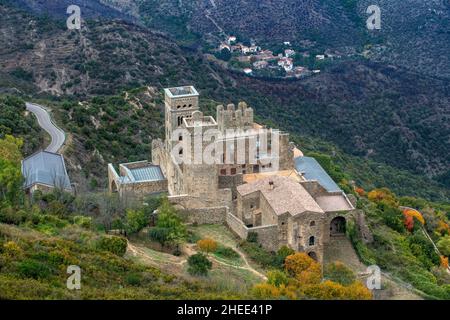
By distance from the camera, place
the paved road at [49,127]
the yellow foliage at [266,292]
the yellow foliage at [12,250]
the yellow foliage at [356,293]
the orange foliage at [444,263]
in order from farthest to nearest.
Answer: the paved road at [49,127], the orange foliage at [444,263], the yellow foliage at [356,293], the yellow foliage at [266,292], the yellow foliage at [12,250]

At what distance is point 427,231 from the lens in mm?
49750

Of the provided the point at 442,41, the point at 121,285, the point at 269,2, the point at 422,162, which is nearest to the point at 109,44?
the point at 422,162

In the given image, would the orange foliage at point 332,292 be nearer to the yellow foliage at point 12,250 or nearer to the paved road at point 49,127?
the yellow foliage at point 12,250

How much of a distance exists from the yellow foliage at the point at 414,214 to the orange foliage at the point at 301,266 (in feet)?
52.5

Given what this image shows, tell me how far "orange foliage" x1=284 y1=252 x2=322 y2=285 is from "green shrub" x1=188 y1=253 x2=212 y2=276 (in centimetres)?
410

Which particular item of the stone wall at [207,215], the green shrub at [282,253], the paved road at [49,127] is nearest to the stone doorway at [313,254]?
the green shrub at [282,253]

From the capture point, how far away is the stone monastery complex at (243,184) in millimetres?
36812

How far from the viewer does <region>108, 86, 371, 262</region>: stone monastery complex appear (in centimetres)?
3681

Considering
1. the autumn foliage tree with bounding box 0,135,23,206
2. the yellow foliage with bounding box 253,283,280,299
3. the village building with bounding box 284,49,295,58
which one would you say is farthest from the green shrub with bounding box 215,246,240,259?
the village building with bounding box 284,49,295,58

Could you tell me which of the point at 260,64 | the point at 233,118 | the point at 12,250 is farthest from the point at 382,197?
the point at 260,64

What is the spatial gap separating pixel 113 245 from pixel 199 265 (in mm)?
3748

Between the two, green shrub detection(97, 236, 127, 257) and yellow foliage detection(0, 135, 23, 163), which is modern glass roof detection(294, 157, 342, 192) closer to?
green shrub detection(97, 236, 127, 257)

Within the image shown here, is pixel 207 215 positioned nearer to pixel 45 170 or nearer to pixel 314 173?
pixel 314 173
